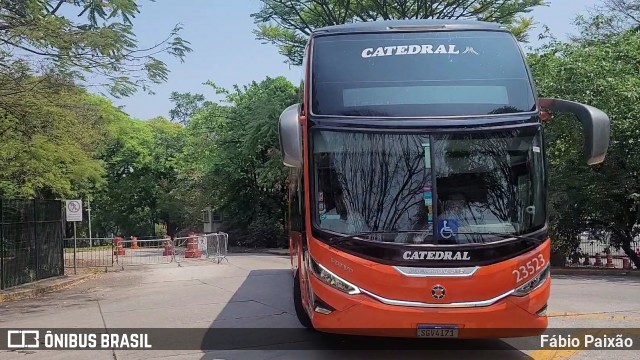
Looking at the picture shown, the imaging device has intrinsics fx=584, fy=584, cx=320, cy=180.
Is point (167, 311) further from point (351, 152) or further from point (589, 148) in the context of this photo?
point (589, 148)

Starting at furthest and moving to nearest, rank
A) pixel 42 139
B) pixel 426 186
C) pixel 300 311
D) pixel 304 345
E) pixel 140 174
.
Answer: pixel 140 174, pixel 42 139, pixel 300 311, pixel 304 345, pixel 426 186

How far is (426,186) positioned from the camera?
238 inches

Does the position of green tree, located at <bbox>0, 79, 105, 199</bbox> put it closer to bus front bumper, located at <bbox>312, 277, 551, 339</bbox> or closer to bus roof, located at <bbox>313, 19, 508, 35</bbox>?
bus roof, located at <bbox>313, 19, 508, 35</bbox>

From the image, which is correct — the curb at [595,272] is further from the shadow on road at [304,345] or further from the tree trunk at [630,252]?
the shadow on road at [304,345]

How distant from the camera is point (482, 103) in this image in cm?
629

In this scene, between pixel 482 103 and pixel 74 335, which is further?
pixel 74 335

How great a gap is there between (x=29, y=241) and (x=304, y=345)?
12.5 m

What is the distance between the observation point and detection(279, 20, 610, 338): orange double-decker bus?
19.0 feet

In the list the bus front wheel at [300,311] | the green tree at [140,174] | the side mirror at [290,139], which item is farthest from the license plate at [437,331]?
the green tree at [140,174]

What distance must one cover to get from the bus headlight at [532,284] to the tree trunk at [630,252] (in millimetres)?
15146

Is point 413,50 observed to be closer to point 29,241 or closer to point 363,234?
point 363,234

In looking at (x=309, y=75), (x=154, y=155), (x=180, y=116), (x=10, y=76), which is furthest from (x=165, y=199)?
(x=180, y=116)

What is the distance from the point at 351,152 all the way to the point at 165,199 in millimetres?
45096

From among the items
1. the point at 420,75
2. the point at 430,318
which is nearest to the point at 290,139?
the point at 420,75
